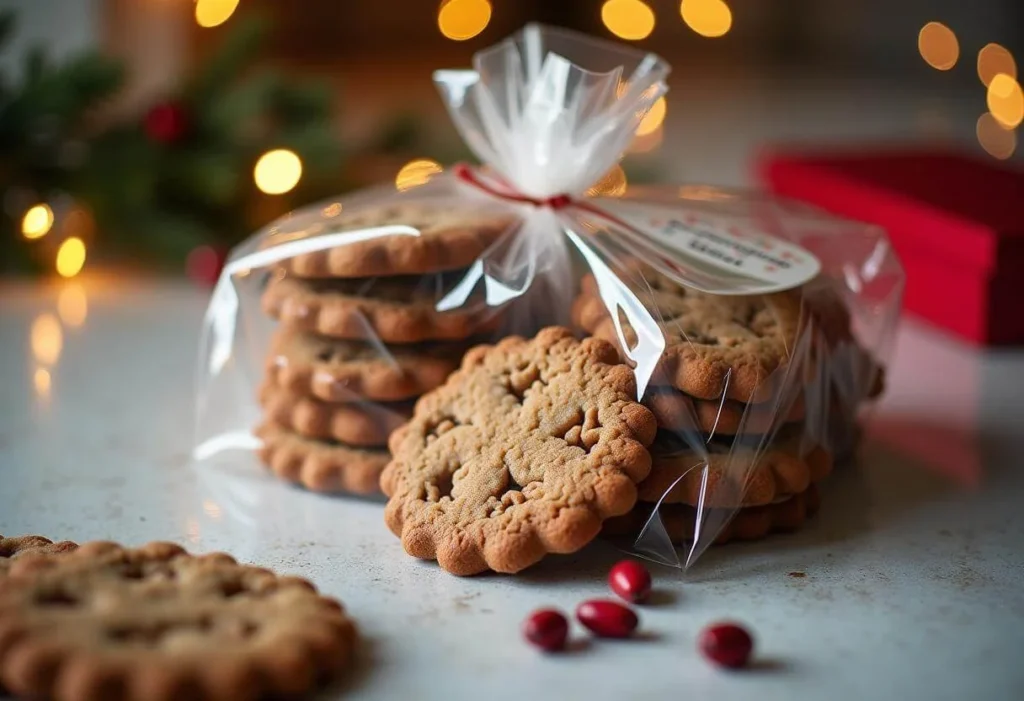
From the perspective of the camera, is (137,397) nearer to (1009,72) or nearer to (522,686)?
(522,686)

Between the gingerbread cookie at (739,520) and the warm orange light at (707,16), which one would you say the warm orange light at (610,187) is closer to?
the gingerbread cookie at (739,520)

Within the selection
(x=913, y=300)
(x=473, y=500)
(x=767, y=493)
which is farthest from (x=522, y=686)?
(x=913, y=300)

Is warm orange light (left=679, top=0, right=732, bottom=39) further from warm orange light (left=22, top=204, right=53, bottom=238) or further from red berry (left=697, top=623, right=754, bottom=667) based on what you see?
red berry (left=697, top=623, right=754, bottom=667)

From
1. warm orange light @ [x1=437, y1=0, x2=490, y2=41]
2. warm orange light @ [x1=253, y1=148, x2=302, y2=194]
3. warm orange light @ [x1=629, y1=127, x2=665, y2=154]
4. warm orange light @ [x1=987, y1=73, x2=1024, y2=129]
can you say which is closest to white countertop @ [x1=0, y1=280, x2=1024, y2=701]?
warm orange light @ [x1=253, y1=148, x2=302, y2=194]

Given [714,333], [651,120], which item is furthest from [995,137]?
[714,333]

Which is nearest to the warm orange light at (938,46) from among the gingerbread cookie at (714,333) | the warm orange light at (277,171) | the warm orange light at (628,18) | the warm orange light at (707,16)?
the warm orange light at (707,16)

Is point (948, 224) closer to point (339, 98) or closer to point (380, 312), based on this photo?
point (380, 312)
